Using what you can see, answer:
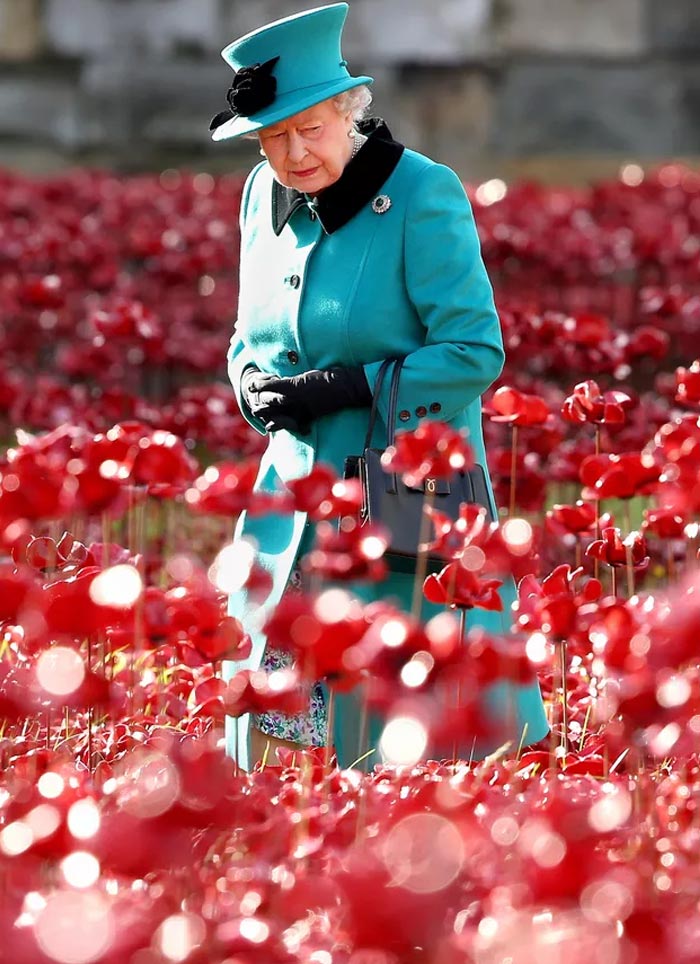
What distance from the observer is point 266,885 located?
6.83ft

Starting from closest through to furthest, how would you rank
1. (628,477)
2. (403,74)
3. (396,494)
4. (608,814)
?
(608,814) < (628,477) < (396,494) < (403,74)

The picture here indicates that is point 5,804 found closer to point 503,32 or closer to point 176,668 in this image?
point 176,668

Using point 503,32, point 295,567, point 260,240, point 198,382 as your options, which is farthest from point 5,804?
point 503,32

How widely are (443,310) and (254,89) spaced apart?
49 cm

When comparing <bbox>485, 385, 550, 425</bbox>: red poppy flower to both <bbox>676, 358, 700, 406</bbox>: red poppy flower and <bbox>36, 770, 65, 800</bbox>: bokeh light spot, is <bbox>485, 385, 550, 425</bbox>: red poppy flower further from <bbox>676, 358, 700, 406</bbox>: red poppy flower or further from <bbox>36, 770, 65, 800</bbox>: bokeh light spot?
<bbox>36, 770, 65, 800</bbox>: bokeh light spot

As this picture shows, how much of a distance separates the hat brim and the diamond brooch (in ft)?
0.71

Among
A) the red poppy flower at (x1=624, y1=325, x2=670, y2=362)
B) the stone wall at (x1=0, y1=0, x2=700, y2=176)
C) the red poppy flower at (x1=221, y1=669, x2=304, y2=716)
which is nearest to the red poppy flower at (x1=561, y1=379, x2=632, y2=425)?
the red poppy flower at (x1=221, y1=669, x2=304, y2=716)

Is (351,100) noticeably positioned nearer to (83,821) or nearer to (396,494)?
(396,494)

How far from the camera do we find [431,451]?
2.44 meters

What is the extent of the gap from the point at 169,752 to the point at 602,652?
525 millimetres

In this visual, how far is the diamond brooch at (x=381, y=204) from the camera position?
3205mm

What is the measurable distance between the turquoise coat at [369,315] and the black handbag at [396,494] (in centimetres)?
2

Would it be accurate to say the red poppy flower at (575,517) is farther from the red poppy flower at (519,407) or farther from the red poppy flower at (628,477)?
the red poppy flower at (628,477)

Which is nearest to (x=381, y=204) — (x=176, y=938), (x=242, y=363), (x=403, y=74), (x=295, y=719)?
(x=242, y=363)
